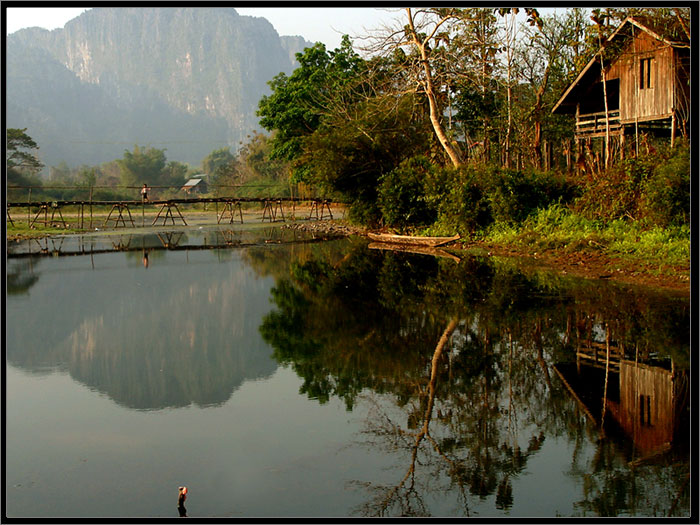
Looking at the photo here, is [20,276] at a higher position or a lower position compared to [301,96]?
lower

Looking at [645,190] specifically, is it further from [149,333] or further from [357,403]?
[357,403]

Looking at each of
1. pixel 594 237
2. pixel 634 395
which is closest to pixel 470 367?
pixel 634 395

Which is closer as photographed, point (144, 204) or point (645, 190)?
point (645, 190)

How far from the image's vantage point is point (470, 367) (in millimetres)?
8703

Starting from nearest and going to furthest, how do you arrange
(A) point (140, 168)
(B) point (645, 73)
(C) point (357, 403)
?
1. (C) point (357, 403)
2. (B) point (645, 73)
3. (A) point (140, 168)

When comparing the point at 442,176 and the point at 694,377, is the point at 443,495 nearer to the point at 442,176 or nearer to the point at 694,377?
the point at 694,377

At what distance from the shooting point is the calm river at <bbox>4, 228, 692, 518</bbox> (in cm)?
546

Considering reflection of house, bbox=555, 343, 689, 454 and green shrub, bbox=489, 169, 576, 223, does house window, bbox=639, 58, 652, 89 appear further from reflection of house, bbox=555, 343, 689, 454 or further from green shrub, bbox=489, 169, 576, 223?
reflection of house, bbox=555, 343, 689, 454

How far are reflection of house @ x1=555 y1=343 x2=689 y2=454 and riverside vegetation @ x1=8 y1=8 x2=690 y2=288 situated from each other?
244 inches

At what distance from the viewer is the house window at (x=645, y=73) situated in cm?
2497

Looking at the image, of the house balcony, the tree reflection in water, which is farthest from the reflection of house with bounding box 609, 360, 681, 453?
the house balcony

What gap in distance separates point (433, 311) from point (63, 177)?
4553 inches

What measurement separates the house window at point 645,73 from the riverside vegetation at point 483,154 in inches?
68.6

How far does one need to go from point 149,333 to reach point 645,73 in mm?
20068
